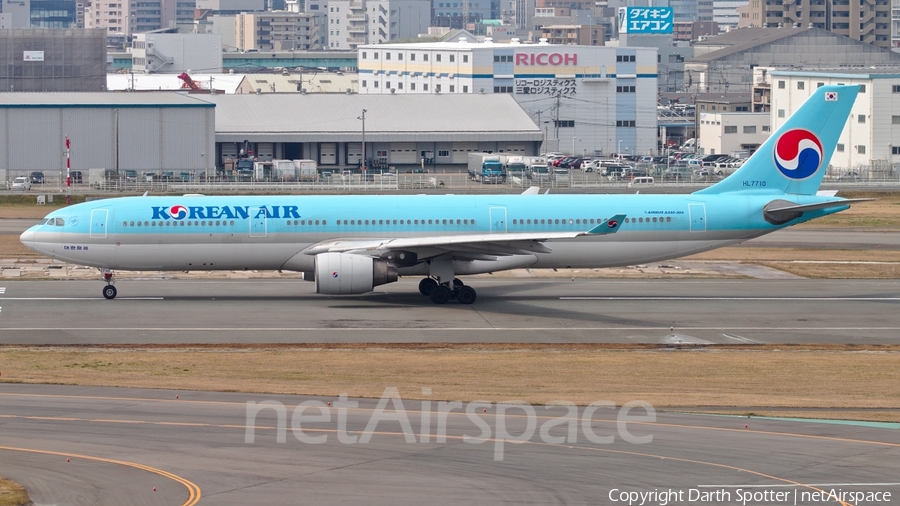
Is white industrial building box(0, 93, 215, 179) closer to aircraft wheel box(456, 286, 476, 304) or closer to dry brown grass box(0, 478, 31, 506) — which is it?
aircraft wheel box(456, 286, 476, 304)

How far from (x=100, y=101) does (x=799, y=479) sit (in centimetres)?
10417

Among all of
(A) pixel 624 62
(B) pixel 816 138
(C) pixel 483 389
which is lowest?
(C) pixel 483 389

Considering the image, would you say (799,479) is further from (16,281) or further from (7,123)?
(7,123)

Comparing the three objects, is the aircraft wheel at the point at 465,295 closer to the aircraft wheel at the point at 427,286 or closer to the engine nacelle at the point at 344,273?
the aircraft wheel at the point at 427,286

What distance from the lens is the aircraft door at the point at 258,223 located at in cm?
4475

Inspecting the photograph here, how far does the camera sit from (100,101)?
114m

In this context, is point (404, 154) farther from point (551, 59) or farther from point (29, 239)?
point (29, 239)

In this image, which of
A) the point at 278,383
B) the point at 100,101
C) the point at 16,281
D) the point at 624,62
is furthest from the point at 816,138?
the point at 624,62

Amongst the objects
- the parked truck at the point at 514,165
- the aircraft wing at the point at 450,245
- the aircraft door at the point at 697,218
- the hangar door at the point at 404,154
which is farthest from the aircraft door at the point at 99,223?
the hangar door at the point at 404,154

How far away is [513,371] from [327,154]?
10235cm

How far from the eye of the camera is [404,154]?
133 m

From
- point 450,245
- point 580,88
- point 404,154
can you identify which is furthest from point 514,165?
point 450,245

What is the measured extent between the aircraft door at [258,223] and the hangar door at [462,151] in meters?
88.5

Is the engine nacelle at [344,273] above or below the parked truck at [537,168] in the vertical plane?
below
